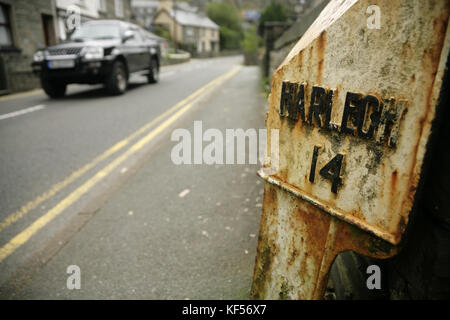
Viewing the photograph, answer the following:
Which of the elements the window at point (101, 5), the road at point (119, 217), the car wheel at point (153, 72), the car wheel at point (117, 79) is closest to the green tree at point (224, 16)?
the window at point (101, 5)

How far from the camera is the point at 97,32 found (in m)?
8.30

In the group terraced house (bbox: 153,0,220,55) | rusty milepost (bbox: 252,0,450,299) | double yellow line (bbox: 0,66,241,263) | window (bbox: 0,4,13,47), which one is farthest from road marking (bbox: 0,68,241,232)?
terraced house (bbox: 153,0,220,55)

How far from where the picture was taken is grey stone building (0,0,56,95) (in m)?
9.38

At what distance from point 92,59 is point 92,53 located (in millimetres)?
171

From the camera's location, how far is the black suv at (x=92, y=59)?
7.16 m

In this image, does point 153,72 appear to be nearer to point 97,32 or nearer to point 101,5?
point 97,32

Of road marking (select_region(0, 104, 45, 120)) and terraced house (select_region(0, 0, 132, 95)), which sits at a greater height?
terraced house (select_region(0, 0, 132, 95))

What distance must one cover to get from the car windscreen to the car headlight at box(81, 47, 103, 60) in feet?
3.37

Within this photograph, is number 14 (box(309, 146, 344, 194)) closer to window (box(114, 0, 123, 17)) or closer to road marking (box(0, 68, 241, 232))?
road marking (box(0, 68, 241, 232))

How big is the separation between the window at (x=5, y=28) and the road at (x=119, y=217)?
8.63 metres

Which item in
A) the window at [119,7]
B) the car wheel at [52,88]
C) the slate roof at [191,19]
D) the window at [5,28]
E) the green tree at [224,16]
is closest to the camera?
the car wheel at [52,88]

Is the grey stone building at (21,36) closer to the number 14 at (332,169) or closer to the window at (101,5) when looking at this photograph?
the window at (101,5)

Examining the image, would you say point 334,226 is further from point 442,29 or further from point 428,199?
point 442,29
